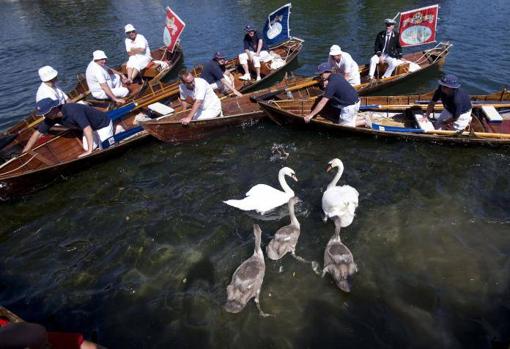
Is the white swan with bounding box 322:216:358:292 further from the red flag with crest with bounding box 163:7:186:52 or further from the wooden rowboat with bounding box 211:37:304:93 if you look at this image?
the red flag with crest with bounding box 163:7:186:52

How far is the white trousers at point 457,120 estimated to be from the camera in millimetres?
11789

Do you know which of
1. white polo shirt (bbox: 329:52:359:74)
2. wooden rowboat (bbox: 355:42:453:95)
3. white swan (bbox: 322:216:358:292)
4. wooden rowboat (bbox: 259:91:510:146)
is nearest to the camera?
white swan (bbox: 322:216:358:292)

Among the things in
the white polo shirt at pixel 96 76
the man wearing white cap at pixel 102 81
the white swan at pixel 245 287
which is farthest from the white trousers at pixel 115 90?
the white swan at pixel 245 287

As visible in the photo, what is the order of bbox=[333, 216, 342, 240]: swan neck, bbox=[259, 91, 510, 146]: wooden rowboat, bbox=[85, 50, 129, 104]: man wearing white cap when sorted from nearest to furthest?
bbox=[333, 216, 342, 240]: swan neck < bbox=[259, 91, 510, 146]: wooden rowboat < bbox=[85, 50, 129, 104]: man wearing white cap

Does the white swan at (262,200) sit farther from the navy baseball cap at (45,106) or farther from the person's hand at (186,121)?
the navy baseball cap at (45,106)

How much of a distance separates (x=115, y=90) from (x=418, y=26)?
1495cm

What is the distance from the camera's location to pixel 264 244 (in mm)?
9141

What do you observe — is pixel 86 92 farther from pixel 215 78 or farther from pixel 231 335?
pixel 231 335

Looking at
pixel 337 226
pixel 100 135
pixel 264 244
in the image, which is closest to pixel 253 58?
pixel 100 135

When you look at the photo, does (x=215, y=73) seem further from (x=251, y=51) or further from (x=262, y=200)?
(x=262, y=200)

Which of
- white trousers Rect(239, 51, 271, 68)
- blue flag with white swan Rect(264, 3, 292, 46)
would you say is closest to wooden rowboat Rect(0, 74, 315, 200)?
white trousers Rect(239, 51, 271, 68)

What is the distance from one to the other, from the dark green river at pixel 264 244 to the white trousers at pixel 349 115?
30.5 inches

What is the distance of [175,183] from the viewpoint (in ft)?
38.8

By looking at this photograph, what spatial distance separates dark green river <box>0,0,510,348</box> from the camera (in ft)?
23.7
